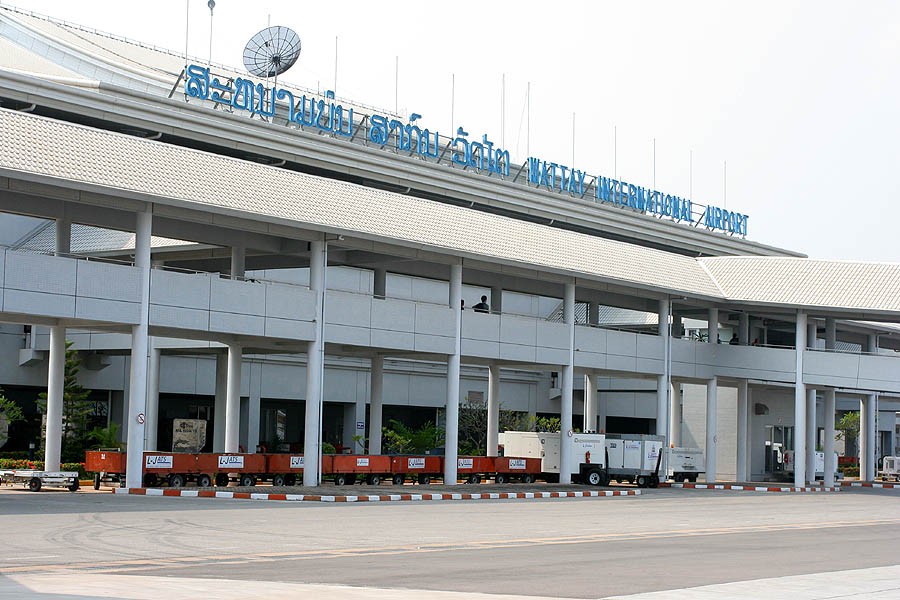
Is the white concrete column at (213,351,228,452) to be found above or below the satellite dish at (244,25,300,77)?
below

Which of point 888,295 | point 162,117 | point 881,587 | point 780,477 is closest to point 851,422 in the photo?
point 780,477

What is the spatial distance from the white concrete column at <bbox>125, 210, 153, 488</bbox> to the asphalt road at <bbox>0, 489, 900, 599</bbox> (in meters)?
1.86

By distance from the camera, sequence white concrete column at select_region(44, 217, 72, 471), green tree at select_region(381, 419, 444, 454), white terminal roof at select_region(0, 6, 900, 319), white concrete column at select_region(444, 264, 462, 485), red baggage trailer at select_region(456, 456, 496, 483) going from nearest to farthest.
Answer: white terminal roof at select_region(0, 6, 900, 319), white concrete column at select_region(44, 217, 72, 471), white concrete column at select_region(444, 264, 462, 485), red baggage trailer at select_region(456, 456, 496, 483), green tree at select_region(381, 419, 444, 454)

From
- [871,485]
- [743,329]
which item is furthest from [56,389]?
[871,485]

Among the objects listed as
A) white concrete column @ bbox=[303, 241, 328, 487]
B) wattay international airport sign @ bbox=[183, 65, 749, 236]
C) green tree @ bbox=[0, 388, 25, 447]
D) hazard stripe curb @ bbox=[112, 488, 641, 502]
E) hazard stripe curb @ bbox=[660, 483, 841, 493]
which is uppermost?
wattay international airport sign @ bbox=[183, 65, 749, 236]

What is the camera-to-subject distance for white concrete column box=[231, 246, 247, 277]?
1638 inches

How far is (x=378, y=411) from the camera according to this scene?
5119cm

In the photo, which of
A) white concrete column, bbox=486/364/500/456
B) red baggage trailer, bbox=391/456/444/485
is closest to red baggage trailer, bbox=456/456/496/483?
red baggage trailer, bbox=391/456/444/485

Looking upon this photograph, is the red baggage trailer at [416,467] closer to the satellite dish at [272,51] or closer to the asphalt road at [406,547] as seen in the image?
the asphalt road at [406,547]

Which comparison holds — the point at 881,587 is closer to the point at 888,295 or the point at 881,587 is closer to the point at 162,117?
the point at 888,295

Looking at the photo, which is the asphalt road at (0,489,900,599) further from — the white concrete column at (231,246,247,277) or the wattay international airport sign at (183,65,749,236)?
the wattay international airport sign at (183,65,749,236)

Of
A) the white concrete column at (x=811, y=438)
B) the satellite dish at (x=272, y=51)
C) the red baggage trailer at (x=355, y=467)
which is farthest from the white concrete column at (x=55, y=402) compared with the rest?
the white concrete column at (x=811, y=438)

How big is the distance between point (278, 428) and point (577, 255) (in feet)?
80.4

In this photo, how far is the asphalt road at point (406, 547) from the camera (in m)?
15.5
